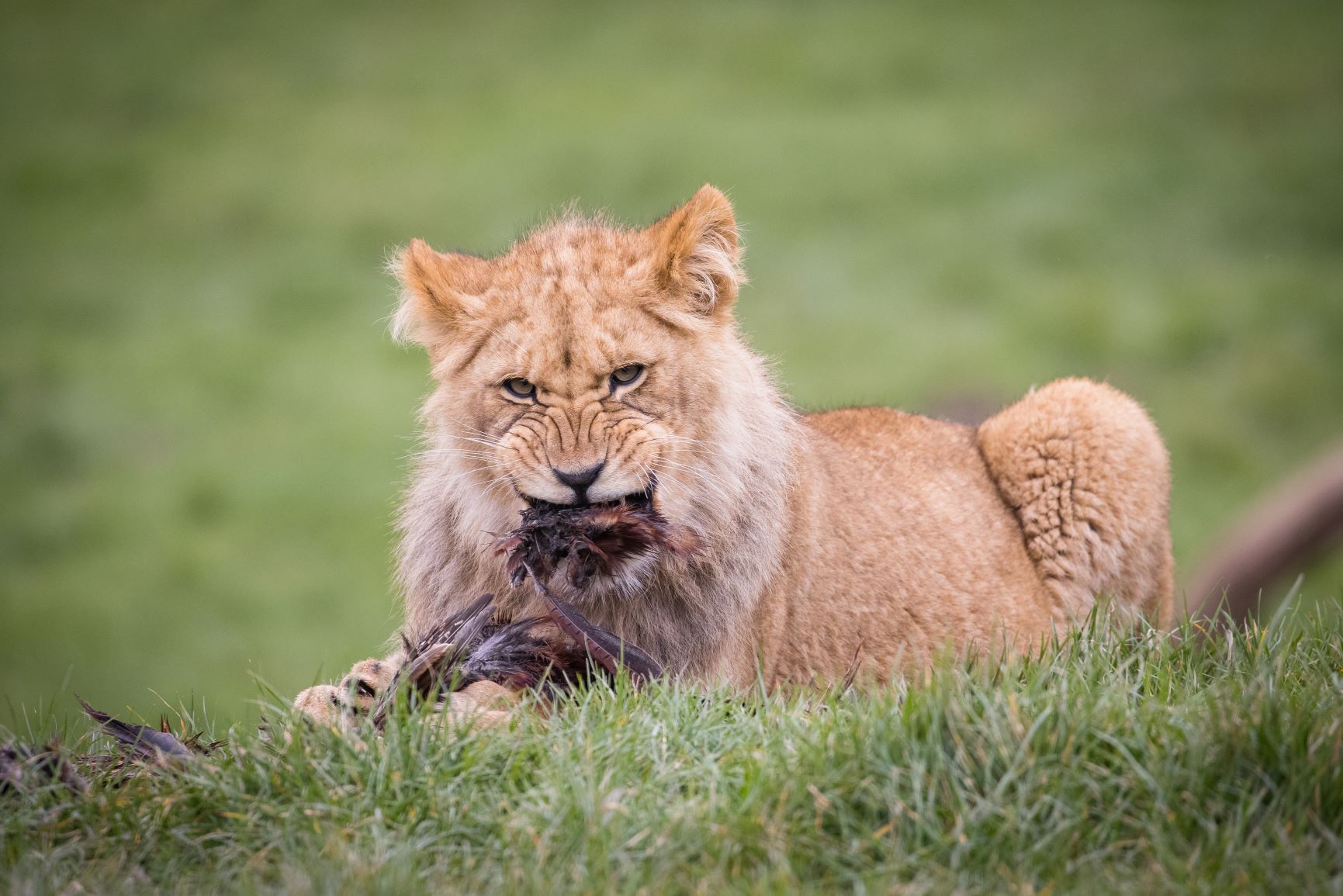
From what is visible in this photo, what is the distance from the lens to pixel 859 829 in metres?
4.02

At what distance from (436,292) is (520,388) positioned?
2.18ft

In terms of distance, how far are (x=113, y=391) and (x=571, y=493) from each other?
1958cm

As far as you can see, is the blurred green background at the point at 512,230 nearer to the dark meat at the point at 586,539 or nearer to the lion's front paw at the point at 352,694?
the lion's front paw at the point at 352,694

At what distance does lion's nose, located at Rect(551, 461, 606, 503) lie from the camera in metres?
5.00

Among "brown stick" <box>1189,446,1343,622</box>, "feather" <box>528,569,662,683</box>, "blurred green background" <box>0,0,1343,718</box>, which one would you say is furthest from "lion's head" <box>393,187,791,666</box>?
"blurred green background" <box>0,0,1343,718</box>

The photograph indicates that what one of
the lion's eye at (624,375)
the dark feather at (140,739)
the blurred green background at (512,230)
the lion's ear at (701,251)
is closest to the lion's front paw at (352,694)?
the dark feather at (140,739)

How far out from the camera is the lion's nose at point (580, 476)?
16.4 ft

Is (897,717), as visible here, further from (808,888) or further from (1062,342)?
(1062,342)

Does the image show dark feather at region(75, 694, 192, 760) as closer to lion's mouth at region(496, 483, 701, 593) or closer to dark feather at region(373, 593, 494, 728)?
dark feather at region(373, 593, 494, 728)

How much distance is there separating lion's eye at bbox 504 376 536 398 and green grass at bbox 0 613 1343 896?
131 centimetres

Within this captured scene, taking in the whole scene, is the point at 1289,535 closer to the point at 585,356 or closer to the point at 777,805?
the point at 585,356

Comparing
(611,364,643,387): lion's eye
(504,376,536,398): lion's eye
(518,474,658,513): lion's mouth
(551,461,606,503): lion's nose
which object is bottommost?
(518,474,658,513): lion's mouth

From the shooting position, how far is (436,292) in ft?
18.8

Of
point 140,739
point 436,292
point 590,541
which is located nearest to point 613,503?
point 590,541
